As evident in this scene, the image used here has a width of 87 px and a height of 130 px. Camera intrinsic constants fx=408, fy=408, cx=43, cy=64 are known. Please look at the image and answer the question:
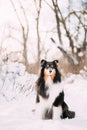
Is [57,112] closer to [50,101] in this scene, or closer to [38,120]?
[50,101]

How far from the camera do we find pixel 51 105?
25.7 feet

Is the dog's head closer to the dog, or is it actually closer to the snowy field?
the dog

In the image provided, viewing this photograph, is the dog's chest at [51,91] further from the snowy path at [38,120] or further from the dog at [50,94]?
the snowy path at [38,120]

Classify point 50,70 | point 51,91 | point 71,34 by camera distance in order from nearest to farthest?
point 50,70 < point 51,91 < point 71,34

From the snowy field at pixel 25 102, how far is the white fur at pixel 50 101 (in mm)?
175

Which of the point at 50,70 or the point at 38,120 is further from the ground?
the point at 50,70

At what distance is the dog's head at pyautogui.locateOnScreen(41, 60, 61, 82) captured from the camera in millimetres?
7508

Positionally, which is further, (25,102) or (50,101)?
(25,102)

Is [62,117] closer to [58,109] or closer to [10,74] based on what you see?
[58,109]

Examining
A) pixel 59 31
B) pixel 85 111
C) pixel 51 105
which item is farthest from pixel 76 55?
pixel 51 105

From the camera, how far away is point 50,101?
7.80 meters

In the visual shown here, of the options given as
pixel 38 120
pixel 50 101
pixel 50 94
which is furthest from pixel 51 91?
pixel 38 120

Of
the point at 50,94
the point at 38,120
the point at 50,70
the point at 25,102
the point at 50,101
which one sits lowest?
the point at 25,102

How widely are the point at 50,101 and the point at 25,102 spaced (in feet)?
9.33
